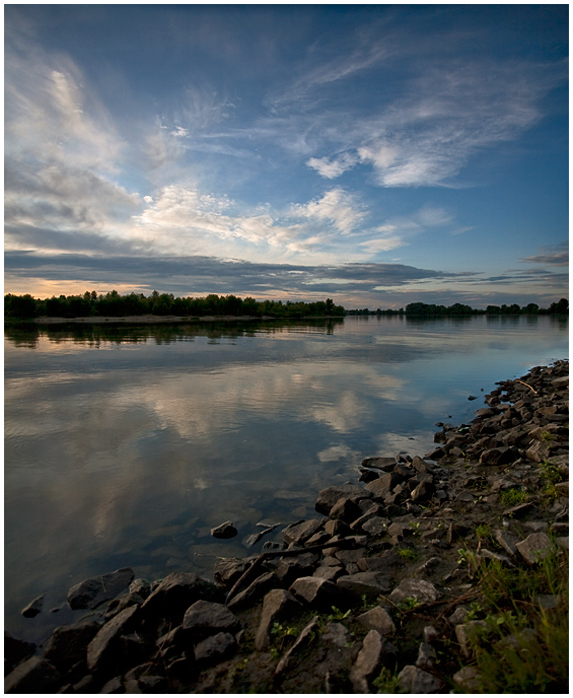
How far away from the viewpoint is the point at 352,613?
15.2ft

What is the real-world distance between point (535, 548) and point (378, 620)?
7.03ft

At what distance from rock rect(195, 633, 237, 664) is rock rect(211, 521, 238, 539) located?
2806 millimetres

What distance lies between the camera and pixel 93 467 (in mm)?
10492

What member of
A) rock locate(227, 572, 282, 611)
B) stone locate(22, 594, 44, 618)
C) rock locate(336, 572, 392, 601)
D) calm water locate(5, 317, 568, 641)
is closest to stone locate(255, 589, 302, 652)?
rock locate(227, 572, 282, 611)

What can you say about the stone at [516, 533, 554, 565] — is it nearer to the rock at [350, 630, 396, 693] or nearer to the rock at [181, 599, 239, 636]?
the rock at [350, 630, 396, 693]

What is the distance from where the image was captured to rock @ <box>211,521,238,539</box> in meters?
7.27

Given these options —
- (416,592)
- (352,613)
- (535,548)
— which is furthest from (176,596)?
(535,548)

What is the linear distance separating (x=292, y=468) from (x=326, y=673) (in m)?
6.85

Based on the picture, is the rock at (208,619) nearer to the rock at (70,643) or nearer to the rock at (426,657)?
the rock at (70,643)

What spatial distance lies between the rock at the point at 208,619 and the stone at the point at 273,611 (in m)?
0.39

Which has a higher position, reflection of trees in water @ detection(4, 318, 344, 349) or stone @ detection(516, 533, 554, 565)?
reflection of trees in water @ detection(4, 318, 344, 349)

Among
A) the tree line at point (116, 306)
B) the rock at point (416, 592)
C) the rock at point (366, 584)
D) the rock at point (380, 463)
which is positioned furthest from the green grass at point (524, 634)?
the tree line at point (116, 306)

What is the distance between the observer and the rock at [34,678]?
405cm

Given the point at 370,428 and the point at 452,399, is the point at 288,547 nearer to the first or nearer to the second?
the point at 370,428
